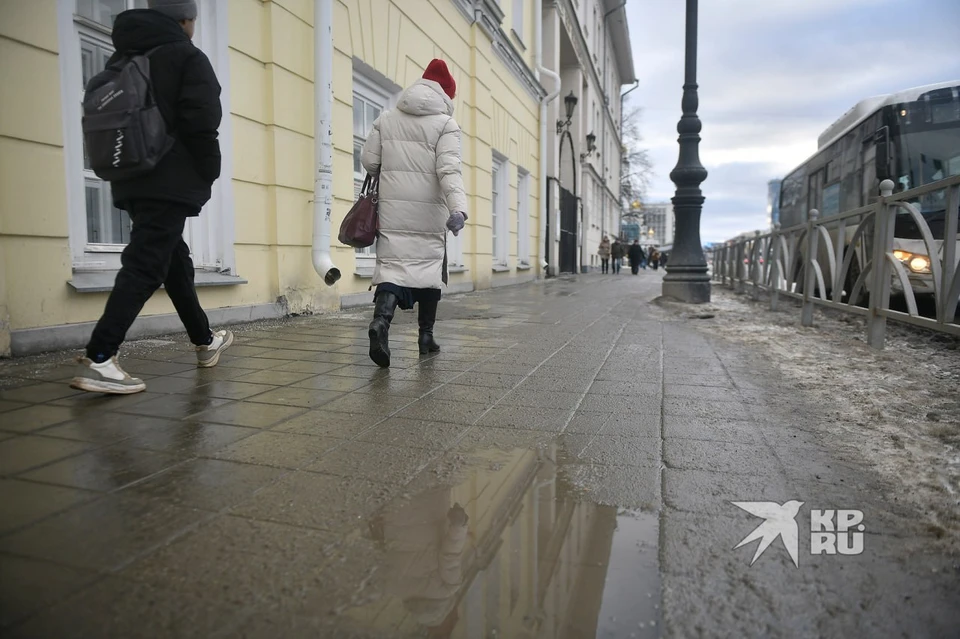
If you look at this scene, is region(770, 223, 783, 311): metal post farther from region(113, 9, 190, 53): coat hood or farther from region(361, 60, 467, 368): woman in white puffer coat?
region(113, 9, 190, 53): coat hood

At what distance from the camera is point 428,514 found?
2016 mm

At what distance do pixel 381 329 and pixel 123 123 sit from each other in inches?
69.5

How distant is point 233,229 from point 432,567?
485cm

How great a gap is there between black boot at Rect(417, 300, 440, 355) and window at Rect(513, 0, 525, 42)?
12323 mm

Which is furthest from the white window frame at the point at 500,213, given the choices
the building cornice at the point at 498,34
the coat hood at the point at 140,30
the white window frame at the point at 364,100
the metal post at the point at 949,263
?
the coat hood at the point at 140,30

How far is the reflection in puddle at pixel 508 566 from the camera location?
4.89 ft

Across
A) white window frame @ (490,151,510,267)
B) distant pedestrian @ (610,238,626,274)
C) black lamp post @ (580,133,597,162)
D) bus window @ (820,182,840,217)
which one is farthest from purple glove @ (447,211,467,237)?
distant pedestrian @ (610,238,626,274)

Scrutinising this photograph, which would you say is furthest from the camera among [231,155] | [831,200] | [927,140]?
[831,200]

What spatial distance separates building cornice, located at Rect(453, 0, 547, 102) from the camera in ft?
38.1

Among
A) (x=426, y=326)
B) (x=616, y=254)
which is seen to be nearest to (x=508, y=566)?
(x=426, y=326)

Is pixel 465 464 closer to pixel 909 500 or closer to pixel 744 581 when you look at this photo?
pixel 744 581

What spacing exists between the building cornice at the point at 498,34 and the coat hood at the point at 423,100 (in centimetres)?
769

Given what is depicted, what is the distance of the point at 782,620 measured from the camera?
151 cm

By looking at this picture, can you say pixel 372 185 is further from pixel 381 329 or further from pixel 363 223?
pixel 381 329
